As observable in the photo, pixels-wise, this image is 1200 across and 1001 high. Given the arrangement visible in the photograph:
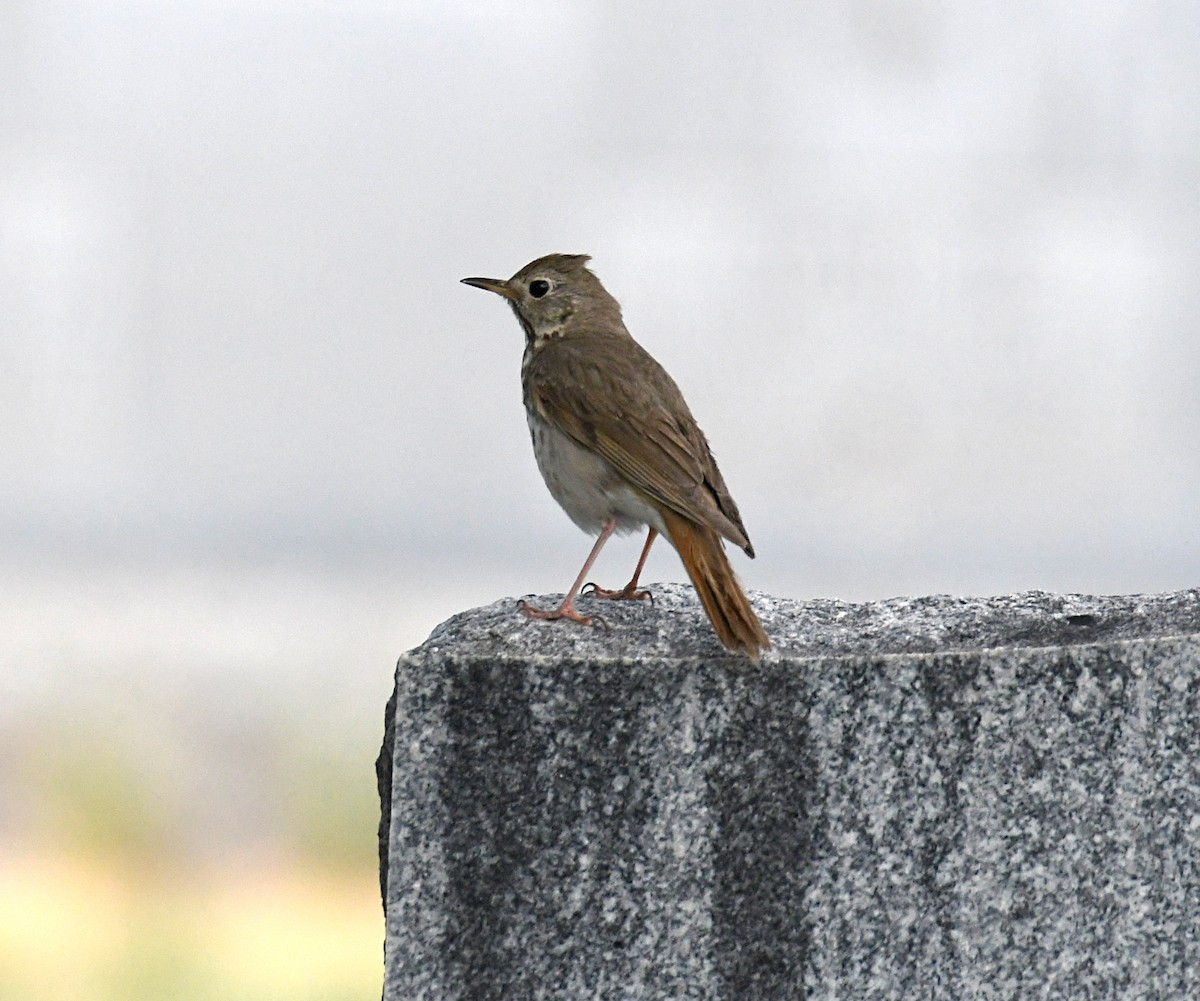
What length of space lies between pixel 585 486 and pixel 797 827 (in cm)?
168

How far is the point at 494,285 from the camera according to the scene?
18.7 ft

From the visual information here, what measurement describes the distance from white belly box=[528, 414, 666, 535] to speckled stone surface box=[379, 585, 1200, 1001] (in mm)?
1181

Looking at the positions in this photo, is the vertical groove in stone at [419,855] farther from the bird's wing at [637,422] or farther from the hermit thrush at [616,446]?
the bird's wing at [637,422]

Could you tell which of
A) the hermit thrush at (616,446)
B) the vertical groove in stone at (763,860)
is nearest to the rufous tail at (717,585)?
the hermit thrush at (616,446)

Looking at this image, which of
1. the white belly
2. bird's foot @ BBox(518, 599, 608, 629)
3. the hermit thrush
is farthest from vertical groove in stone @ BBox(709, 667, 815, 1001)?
the white belly

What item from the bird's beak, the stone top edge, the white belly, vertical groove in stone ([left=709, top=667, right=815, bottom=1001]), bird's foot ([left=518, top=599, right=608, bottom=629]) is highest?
the bird's beak

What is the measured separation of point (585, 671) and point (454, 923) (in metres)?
0.67

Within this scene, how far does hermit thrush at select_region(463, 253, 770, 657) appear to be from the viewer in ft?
13.6

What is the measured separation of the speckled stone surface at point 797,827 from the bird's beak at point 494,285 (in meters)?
2.53

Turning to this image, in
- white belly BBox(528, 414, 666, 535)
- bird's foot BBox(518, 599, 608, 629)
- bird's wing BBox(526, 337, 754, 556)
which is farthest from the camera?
white belly BBox(528, 414, 666, 535)

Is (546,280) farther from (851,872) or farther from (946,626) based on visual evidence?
(851,872)

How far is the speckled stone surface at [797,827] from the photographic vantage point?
11.0 feet

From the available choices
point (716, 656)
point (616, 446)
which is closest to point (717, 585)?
point (716, 656)

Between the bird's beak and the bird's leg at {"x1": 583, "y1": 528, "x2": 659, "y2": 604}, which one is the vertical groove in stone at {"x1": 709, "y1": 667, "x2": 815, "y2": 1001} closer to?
the bird's leg at {"x1": 583, "y1": 528, "x2": 659, "y2": 604}
